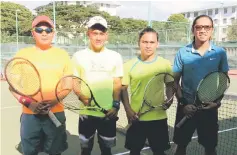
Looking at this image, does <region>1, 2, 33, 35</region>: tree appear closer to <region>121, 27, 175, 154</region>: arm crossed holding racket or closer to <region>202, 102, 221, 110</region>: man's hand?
<region>121, 27, 175, 154</region>: arm crossed holding racket

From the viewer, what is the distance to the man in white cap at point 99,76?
290 cm

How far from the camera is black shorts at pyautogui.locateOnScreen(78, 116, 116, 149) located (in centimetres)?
295

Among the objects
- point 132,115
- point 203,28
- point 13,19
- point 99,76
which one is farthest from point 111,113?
point 13,19

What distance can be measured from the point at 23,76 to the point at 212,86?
184 cm

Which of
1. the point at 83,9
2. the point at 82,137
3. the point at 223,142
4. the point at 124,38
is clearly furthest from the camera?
the point at 83,9

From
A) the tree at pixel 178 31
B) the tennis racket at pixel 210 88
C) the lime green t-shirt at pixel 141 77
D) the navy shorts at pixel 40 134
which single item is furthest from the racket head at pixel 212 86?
the tree at pixel 178 31

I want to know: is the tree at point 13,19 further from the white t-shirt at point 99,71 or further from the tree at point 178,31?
the white t-shirt at point 99,71

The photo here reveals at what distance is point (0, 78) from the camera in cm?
1361

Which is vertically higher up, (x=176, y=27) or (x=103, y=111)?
(x=176, y=27)

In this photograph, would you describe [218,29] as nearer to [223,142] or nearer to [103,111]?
[223,142]

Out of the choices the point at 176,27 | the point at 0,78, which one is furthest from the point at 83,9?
the point at 0,78

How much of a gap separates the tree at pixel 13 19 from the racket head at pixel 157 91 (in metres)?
35.5

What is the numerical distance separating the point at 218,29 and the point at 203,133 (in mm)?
14689

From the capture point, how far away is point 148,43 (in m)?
2.88
